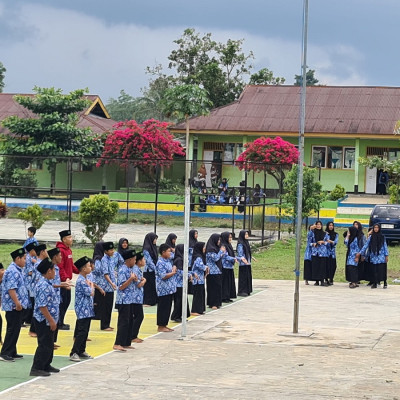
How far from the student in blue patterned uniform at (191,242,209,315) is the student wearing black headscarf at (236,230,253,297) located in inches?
94.2

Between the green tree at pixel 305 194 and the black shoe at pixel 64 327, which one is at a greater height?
the green tree at pixel 305 194

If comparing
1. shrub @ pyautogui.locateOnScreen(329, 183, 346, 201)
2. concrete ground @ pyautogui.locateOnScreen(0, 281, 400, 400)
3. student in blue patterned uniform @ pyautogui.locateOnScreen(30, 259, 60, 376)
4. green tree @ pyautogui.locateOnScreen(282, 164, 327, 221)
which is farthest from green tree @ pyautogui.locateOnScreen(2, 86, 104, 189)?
student in blue patterned uniform @ pyautogui.locateOnScreen(30, 259, 60, 376)

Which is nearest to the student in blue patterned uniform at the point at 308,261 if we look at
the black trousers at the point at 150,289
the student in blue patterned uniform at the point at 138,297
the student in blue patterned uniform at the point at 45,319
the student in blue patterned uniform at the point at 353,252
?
the student in blue patterned uniform at the point at 353,252

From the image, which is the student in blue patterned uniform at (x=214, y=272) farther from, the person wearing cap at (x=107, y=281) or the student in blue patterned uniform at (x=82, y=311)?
the student in blue patterned uniform at (x=82, y=311)

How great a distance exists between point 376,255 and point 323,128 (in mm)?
22810

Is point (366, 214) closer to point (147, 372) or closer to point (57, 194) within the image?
point (57, 194)

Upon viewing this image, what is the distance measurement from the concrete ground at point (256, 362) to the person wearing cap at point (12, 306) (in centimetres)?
48

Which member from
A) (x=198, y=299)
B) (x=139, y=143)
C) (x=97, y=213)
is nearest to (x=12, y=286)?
(x=198, y=299)

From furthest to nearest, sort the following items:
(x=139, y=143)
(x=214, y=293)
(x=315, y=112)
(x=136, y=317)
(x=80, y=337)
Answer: (x=315, y=112), (x=139, y=143), (x=214, y=293), (x=136, y=317), (x=80, y=337)

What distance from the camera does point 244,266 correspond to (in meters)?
21.0

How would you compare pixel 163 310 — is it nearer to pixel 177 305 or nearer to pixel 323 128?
pixel 177 305

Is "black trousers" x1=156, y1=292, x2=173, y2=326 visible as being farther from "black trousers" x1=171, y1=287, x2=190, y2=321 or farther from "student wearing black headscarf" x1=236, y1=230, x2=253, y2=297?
"student wearing black headscarf" x1=236, y1=230, x2=253, y2=297

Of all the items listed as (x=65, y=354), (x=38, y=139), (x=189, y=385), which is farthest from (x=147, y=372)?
(x=38, y=139)

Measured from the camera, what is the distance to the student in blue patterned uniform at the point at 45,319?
12.3 metres
